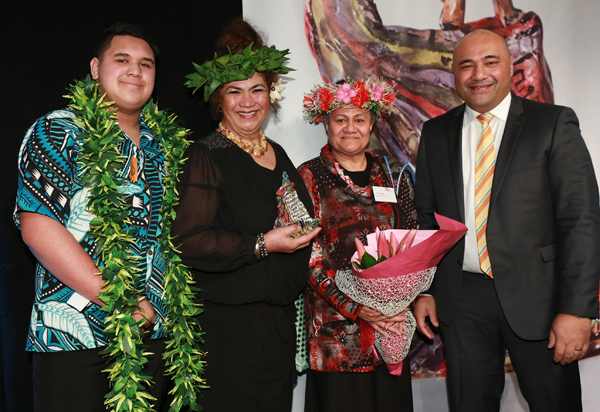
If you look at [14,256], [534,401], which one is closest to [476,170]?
[534,401]

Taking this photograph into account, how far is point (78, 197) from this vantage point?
1.61 meters

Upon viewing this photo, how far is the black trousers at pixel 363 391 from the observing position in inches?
82.2

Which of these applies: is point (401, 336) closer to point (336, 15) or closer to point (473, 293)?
point (473, 293)

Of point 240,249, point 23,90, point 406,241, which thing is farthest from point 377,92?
point 23,90

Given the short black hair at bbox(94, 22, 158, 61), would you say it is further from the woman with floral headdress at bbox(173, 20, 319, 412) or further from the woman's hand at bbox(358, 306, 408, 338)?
the woman's hand at bbox(358, 306, 408, 338)

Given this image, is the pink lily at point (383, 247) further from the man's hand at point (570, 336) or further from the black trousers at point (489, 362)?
the man's hand at point (570, 336)

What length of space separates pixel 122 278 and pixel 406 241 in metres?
1.11

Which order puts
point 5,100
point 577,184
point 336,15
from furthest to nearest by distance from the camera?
point 336,15 → point 5,100 → point 577,184

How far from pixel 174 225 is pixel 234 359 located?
618 millimetres

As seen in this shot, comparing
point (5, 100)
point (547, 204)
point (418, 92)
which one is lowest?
point (547, 204)

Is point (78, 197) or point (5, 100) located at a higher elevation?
point (5, 100)

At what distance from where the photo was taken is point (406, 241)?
186 cm

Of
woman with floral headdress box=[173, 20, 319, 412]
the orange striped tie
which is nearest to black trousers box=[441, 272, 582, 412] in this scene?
the orange striped tie

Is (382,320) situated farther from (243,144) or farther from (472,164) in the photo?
(243,144)
